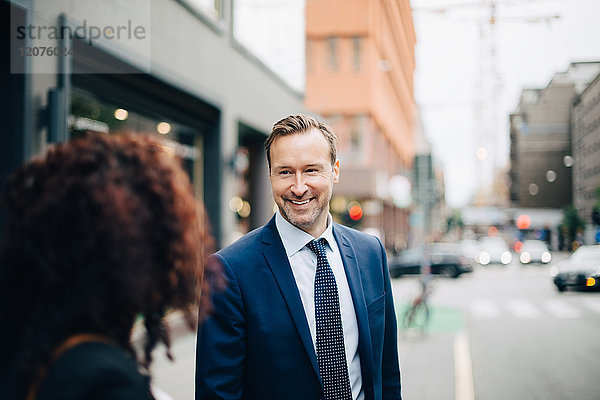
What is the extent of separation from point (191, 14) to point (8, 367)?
30.1 feet

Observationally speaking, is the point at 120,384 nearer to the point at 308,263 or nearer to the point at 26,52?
the point at 308,263

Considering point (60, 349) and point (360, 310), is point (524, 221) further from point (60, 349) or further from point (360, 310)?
point (60, 349)

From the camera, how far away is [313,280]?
245 centimetres

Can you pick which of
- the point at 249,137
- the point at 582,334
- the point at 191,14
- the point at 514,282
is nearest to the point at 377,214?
the point at 514,282

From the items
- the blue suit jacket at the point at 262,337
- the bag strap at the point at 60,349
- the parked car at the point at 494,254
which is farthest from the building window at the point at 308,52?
the bag strap at the point at 60,349

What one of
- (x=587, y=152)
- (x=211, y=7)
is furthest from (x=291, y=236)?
(x=211, y=7)

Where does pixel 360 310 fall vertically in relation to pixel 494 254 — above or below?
above

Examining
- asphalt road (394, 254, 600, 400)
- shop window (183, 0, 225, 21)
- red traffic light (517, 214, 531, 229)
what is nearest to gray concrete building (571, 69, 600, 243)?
red traffic light (517, 214, 531, 229)

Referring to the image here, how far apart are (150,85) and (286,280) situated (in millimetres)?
7240

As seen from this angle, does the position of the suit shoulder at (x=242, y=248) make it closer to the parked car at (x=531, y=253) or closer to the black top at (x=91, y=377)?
the black top at (x=91, y=377)

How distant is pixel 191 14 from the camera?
9.61 meters

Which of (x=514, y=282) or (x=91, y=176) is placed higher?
(x=91, y=176)

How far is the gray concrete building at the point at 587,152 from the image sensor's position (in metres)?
6.09

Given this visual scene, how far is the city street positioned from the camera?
675cm
